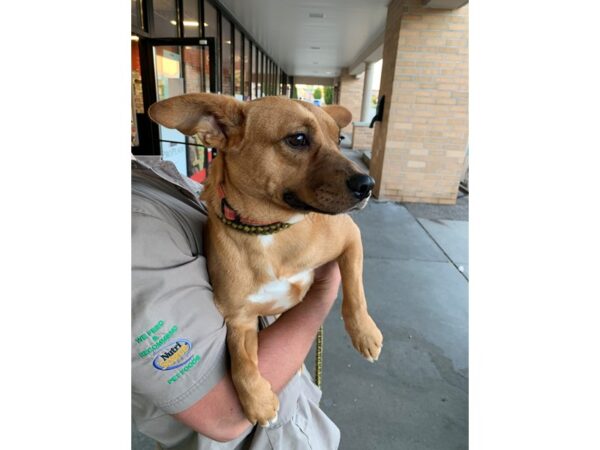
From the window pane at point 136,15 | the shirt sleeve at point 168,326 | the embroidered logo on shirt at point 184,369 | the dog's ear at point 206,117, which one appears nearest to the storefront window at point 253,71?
the window pane at point 136,15

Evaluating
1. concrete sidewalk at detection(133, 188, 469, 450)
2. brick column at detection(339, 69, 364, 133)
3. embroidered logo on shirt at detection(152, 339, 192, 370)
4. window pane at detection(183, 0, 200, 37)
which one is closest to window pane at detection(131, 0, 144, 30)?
window pane at detection(183, 0, 200, 37)

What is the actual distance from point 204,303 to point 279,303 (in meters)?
0.41

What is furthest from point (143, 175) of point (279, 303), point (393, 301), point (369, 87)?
point (369, 87)

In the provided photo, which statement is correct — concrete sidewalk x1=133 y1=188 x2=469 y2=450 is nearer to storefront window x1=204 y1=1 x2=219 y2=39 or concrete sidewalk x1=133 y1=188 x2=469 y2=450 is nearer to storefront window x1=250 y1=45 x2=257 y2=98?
storefront window x1=204 y1=1 x2=219 y2=39

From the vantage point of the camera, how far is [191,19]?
6.33 meters

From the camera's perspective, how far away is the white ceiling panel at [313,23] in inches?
315

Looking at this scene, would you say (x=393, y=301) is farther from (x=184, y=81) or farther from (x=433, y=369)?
(x=184, y=81)

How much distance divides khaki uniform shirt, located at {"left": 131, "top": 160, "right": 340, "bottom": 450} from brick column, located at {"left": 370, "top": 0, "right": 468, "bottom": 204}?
655 cm

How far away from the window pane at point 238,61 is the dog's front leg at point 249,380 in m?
9.68

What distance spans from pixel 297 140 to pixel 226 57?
846cm

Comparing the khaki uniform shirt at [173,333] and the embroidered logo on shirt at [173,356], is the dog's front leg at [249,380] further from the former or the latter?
the embroidered logo on shirt at [173,356]

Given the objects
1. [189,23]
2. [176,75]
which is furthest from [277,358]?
[189,23]

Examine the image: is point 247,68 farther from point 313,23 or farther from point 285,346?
point 285,346

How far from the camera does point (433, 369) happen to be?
2801mm
